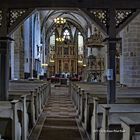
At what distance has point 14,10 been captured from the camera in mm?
8977

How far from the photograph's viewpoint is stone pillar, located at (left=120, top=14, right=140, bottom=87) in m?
13.2

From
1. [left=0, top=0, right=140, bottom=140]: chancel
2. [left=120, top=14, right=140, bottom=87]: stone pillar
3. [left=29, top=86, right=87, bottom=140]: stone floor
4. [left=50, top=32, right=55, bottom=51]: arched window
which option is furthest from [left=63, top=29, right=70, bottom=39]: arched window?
[left=29, top=86, right=87, bottom=140]: stone floor

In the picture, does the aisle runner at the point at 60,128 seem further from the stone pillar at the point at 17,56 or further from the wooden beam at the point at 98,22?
the stone pillar at the point at 17,56

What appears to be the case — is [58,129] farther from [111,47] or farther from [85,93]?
[111,47]

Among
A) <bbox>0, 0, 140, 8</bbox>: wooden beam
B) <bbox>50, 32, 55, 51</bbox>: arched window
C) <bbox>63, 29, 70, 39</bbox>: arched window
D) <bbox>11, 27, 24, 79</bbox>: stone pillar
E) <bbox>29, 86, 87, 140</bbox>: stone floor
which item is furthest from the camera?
<bbox>50, 32, 55, 51</bbox>: arched window

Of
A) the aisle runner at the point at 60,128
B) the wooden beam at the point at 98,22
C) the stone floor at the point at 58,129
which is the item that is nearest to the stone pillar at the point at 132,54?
the aisle runner at the point at 60,128

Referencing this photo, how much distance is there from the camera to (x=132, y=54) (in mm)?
13352

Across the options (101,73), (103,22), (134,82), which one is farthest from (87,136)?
(101,73)

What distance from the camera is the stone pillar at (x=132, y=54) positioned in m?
13.2

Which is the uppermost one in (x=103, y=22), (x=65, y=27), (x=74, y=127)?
(x=65, y=27)

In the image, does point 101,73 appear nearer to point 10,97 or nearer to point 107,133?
point 10,97

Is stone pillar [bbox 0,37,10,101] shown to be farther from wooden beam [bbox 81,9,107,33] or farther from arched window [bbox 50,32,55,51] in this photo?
arched window [bbox 50,32,55,51]

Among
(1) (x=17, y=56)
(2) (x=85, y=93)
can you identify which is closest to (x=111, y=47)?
(2) (x=85, y=93)

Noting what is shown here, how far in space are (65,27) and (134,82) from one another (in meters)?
31.1
